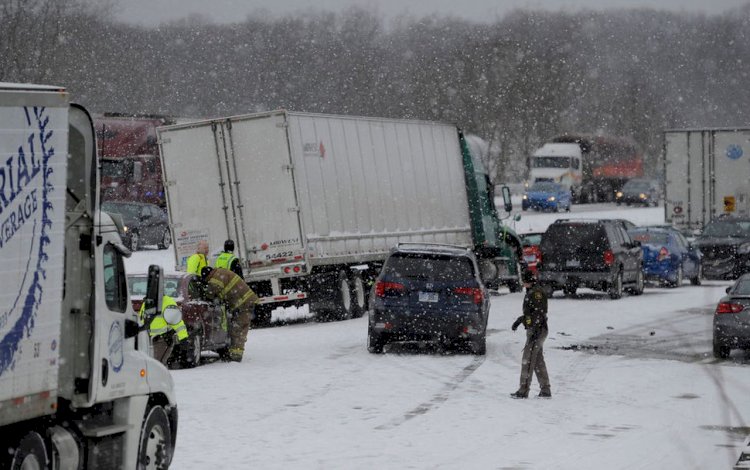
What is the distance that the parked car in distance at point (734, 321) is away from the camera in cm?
1984

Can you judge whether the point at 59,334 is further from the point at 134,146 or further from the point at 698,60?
the point at 698,60

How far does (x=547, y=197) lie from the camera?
7181cm

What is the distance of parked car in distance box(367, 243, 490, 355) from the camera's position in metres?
20.4

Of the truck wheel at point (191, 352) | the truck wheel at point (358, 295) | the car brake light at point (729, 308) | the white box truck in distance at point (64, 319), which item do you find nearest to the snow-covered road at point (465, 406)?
the truck wheel at point (191, 352)

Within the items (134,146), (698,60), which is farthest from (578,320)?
(698,60)

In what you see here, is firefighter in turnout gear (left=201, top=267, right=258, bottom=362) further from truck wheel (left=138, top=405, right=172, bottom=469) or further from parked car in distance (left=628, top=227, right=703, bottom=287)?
parked car in distance (left=628, top=227, right=703, bottom=287)

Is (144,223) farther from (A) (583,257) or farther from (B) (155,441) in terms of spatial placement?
(B) (155,441)

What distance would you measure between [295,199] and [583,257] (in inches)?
355

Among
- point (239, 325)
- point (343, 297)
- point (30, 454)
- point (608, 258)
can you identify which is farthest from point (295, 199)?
point (30, 454)

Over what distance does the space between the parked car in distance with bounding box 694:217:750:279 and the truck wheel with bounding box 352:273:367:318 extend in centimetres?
1455

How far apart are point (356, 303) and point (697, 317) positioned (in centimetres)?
685

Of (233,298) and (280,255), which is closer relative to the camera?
(233,298)

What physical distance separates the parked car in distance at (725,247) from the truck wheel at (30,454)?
1291 inches

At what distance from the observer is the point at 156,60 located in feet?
330
